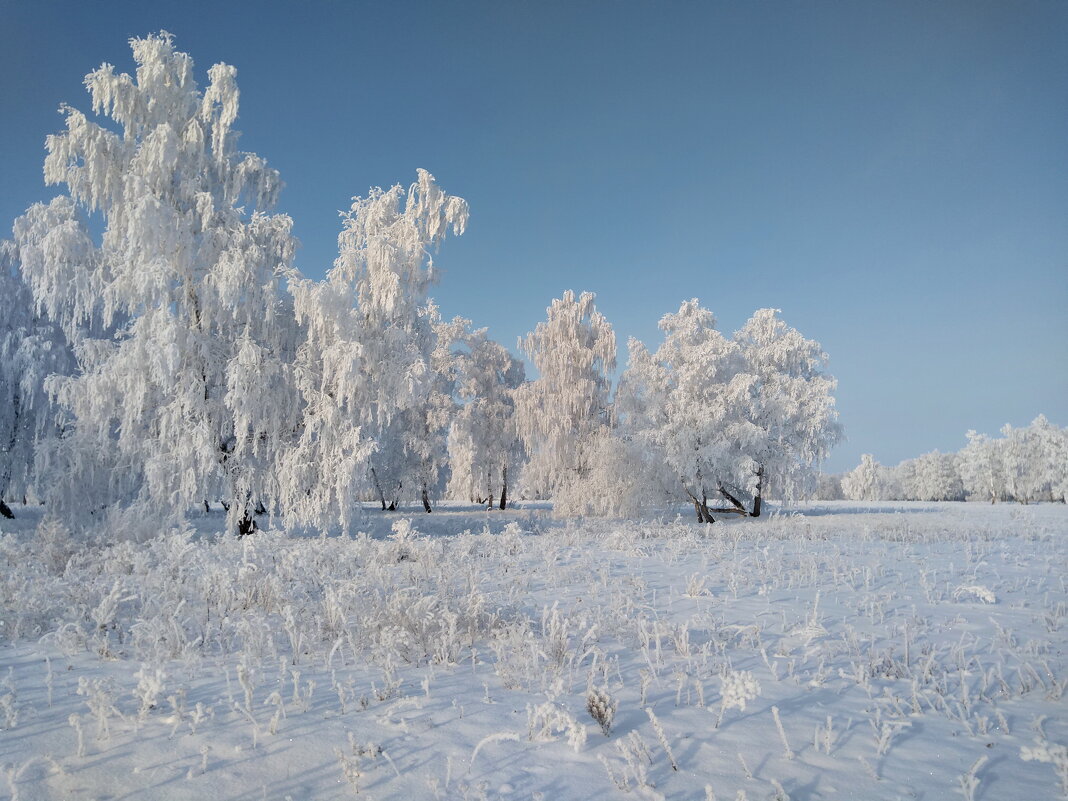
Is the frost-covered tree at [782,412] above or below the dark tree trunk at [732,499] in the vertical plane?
above

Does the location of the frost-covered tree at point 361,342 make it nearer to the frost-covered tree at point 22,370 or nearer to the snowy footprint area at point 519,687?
the snowy footprint area at point 519,687

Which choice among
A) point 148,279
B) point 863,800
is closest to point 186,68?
point 148,279

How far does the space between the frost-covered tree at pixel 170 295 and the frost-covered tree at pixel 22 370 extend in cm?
518

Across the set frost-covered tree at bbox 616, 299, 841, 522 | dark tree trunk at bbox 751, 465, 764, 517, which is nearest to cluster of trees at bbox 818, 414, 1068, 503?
dark tree trunk at bbox 751, 465, 764, 517

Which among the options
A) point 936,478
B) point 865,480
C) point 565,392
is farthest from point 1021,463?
point 565,392

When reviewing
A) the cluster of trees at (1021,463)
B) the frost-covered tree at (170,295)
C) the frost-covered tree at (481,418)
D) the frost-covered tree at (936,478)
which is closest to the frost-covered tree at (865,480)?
the frost-covered tree at (936,478)

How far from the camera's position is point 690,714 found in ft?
11.7

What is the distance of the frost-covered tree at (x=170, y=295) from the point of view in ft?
41.6

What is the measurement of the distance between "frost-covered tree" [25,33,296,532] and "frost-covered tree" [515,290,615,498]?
534 inches

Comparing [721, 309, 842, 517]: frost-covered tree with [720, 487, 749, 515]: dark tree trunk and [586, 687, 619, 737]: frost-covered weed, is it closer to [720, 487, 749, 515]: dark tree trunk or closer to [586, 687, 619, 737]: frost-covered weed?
[720, 487, 749, 515]: dark tree trunk

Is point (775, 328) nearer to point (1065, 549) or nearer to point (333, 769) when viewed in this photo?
point (1065, 549)

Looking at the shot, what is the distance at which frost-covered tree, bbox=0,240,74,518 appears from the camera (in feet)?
55.4

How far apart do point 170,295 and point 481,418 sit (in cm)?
1937

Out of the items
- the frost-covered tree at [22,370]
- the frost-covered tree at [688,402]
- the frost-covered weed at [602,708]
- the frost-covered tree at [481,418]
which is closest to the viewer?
the frost-covered weed at [602,708]
